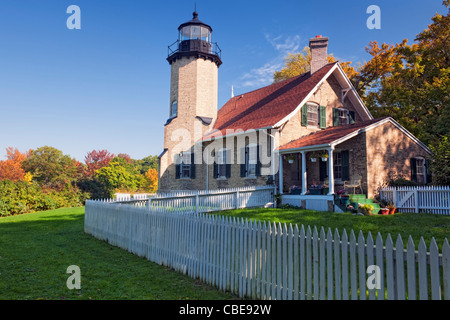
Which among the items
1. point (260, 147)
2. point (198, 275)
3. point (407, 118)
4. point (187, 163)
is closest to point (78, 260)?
point (198, 275)

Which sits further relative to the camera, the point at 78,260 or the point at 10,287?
the point at 78,260

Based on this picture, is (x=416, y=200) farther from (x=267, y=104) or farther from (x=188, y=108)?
(x=188, y=108)

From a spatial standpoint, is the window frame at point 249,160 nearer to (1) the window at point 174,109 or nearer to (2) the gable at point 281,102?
(2) the gable at point 281,102

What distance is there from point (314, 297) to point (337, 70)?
59.0 ft

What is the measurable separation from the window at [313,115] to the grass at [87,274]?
1392 centimetres

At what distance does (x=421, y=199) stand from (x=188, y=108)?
16631mm

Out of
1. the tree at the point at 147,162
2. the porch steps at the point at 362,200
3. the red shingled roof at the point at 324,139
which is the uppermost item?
the tree at the point at 147,162

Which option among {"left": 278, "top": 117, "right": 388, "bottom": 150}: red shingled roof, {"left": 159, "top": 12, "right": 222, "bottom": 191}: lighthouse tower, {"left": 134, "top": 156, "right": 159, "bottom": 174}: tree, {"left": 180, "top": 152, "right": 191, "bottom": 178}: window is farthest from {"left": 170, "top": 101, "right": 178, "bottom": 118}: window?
{"left": 134, "top": 156, "right": 159, "bottom": 174}: tree

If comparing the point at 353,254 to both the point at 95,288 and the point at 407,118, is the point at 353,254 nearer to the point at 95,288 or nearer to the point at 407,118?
the point at 95,288

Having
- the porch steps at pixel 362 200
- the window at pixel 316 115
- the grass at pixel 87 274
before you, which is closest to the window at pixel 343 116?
the window at pixel 316 115

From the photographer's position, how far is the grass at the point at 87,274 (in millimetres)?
5219

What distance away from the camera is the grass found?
5219 mm

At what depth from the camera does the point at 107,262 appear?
7.42m

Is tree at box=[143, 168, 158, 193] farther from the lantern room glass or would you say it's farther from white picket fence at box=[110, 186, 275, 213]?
white picket fence at box=[110, 186, 275, 213]
